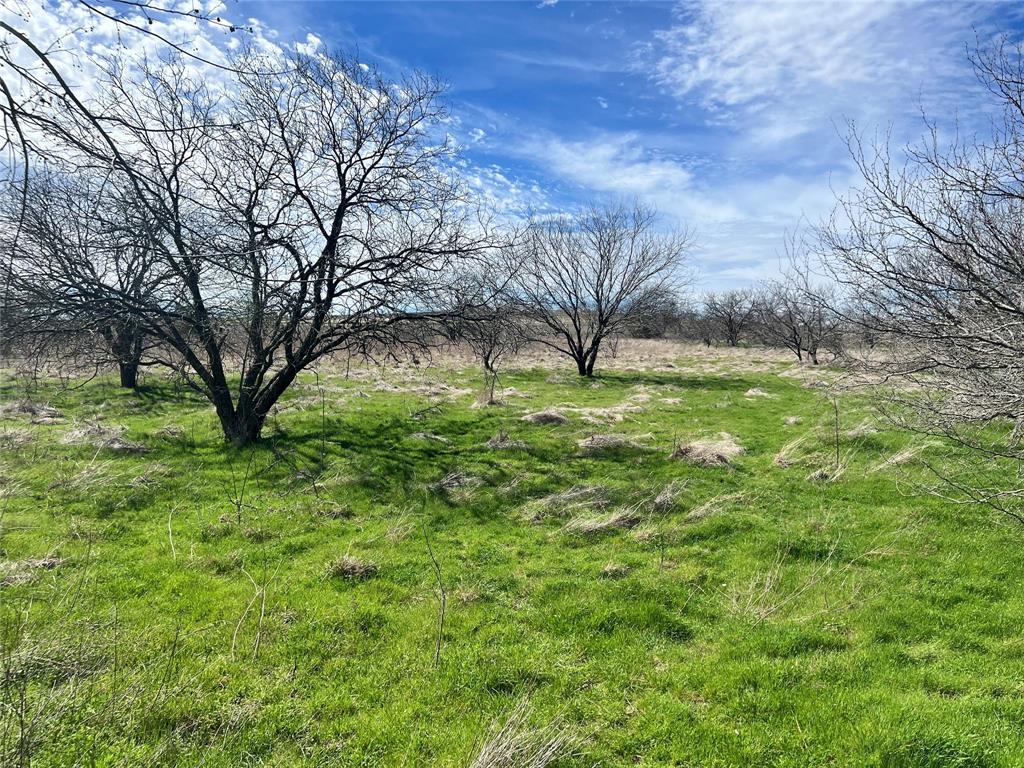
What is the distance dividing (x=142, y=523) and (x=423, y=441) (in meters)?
5.38

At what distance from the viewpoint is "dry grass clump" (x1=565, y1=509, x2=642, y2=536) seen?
683 centimetres

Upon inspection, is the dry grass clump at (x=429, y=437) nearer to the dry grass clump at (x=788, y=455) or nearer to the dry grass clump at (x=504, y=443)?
the dry grass clump at (x=504, y=443)

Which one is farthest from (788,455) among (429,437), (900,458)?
(429,437)

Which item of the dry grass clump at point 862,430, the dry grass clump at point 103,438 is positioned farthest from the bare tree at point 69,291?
the dry grass clump at point 862,430

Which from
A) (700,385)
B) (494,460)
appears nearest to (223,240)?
(494,460)

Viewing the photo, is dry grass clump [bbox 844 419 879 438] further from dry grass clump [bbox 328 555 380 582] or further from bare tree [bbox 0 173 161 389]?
bare tree [bbox 0 173 161 389]

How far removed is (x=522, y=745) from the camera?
3.16 meters

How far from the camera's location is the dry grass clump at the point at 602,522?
683 cm

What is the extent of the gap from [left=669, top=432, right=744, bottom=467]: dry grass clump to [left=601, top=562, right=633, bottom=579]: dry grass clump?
429 centimetres

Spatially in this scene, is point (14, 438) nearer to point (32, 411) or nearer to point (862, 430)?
point (32, 411)

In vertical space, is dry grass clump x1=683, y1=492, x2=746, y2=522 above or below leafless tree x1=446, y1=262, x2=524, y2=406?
below

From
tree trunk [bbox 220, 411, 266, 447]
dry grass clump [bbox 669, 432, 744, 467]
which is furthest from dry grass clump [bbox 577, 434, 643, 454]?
tree trunk [bbox 220, 411, 266, 447]

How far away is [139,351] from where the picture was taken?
9.77 metres

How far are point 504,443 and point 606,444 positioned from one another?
7.09 ft
